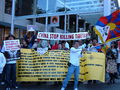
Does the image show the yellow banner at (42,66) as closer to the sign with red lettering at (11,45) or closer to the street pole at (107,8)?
the sign with red lettering at (11,45)

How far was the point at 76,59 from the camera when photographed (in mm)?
8312

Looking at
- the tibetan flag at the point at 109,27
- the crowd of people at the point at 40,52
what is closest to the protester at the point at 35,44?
the crowd of people at the point at 40,52

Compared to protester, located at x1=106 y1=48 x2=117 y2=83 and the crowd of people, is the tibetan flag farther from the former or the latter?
protester, located at x1=106 y1=48 x2=117 y2=83

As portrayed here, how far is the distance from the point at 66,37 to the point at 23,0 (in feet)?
46.6

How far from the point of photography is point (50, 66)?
9.41 m

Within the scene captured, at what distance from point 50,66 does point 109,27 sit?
9.32 feet

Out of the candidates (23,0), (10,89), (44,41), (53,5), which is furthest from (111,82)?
(23,0)

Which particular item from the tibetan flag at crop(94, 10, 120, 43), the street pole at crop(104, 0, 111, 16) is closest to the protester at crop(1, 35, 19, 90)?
the tibetan flag at crop(94, 10, 120, 43)

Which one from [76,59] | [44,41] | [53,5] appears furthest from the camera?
[53,5]

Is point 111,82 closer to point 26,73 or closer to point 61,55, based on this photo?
point 61,55

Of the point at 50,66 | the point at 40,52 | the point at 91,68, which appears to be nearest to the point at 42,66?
the point at 50,66

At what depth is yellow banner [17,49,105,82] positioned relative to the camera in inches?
369

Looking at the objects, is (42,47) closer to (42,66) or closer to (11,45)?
(42,66)

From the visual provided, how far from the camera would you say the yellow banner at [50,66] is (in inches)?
369
